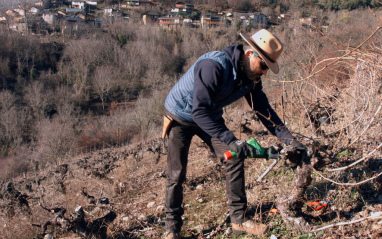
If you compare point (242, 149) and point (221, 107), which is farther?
point (221, 107)

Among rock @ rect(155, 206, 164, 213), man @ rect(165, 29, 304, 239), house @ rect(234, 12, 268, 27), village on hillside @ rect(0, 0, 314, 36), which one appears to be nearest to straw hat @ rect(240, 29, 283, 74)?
man @ rect(165, 29, 304, 239)

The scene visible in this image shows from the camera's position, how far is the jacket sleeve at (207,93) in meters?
2.69

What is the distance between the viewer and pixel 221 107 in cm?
304

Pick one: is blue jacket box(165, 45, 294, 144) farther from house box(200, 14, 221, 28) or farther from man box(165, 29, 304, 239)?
house box(200, 14, 221, 28)

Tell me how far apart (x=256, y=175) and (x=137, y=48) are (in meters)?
45.6

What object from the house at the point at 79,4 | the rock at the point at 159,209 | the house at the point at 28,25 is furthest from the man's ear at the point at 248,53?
the house at the point at 79,4

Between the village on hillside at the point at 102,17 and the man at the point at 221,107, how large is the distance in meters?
42.8

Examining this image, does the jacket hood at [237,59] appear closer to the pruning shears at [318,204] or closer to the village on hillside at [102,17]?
the pruning shears at [318,204]

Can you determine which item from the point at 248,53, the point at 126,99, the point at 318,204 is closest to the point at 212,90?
the point at 248,53

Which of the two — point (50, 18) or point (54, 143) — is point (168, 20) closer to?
point (50, 18)

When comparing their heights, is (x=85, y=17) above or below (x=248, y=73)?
above

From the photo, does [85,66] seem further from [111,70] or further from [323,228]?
[323,228]

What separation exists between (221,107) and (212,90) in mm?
373

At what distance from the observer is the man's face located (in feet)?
9.16
